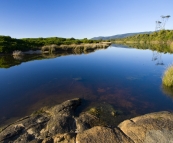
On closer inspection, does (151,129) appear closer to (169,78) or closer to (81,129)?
(81,129)

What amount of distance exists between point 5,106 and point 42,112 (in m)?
3.09

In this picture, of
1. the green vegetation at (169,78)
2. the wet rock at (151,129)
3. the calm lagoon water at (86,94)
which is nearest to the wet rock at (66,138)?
the wet rock at (151,129)

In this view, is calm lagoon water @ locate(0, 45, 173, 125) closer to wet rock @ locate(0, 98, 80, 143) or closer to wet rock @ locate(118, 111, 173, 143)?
wet rock @ locate(0, 98, 80, 143)

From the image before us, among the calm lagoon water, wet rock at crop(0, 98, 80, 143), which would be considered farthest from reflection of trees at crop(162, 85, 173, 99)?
wet rock at crop(0, 98, 80, 143)

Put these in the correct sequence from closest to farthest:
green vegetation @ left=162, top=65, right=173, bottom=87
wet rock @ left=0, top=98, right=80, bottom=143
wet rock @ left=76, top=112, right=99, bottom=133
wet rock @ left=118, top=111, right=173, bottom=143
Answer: wet rock @ left=118, top=111, right=173, bottom=143 → wet rock @ left=0, top=98, right=80, bottom=143 → wet rock @ left=76, top=112, right=99, bottom=133 → green vegetation @ left=162, top=65, right=173, bottom=87

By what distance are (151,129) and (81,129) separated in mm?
3055

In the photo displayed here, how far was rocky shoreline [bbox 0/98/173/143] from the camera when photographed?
15.9 ft

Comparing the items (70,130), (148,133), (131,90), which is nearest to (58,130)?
(70,130)

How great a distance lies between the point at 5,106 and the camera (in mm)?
9789

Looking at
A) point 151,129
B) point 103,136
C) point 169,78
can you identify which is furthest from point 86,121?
→ point 169,78

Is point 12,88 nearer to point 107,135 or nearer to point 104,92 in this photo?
point 104,92

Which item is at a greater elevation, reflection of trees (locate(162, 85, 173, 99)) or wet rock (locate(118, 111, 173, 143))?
wet rock (locate(118, 111, 173, 143))

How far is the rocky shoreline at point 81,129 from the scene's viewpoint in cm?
Result: 486

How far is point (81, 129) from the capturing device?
263 inches
